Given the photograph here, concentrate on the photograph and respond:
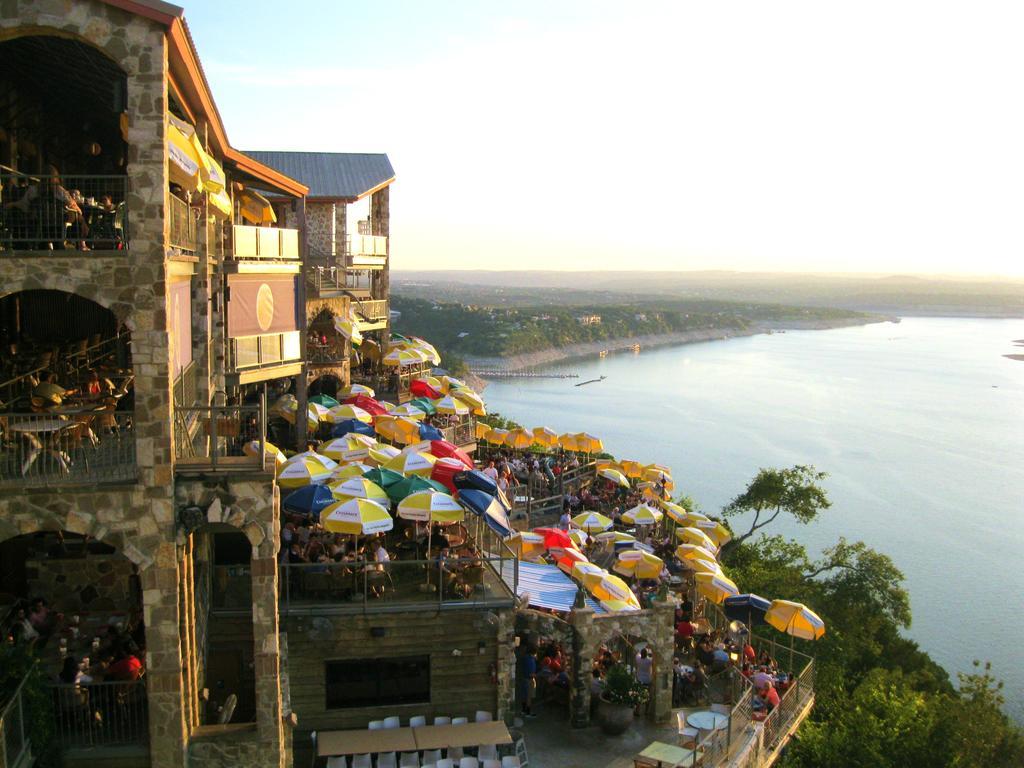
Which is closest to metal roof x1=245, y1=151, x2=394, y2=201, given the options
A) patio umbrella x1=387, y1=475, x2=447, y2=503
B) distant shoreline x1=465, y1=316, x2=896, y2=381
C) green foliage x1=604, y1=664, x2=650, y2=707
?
patio umbrella x1=387, y1=475, x2=447, y2=503

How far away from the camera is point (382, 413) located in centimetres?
2884

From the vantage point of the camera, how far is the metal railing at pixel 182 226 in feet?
47.8

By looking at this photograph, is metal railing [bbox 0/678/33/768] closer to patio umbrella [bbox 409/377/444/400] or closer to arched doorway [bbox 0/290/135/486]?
arched doorway [bbox 0/290/135/486]

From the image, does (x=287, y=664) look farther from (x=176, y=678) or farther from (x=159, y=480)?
(x=159, y=480)

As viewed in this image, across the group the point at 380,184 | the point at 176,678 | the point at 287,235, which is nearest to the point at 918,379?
the point at 380,184

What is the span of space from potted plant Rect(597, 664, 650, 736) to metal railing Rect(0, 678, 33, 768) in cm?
890

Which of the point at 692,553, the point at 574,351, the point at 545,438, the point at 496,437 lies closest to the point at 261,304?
the point at 692,553

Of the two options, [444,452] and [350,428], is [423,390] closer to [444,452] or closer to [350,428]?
[350,428]

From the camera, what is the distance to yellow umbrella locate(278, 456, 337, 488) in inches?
733

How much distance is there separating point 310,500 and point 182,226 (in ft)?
16.9

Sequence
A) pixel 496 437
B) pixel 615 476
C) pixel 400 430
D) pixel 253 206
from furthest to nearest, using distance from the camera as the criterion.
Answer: pixel 496 437 < pixel 615 476 < pixel 400 430 < pixel 253 206

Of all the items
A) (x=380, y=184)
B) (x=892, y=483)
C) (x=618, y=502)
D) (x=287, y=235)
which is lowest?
(x=892, y=483)

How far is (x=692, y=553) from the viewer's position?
73.6 ft

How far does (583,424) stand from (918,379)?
65.4 m
